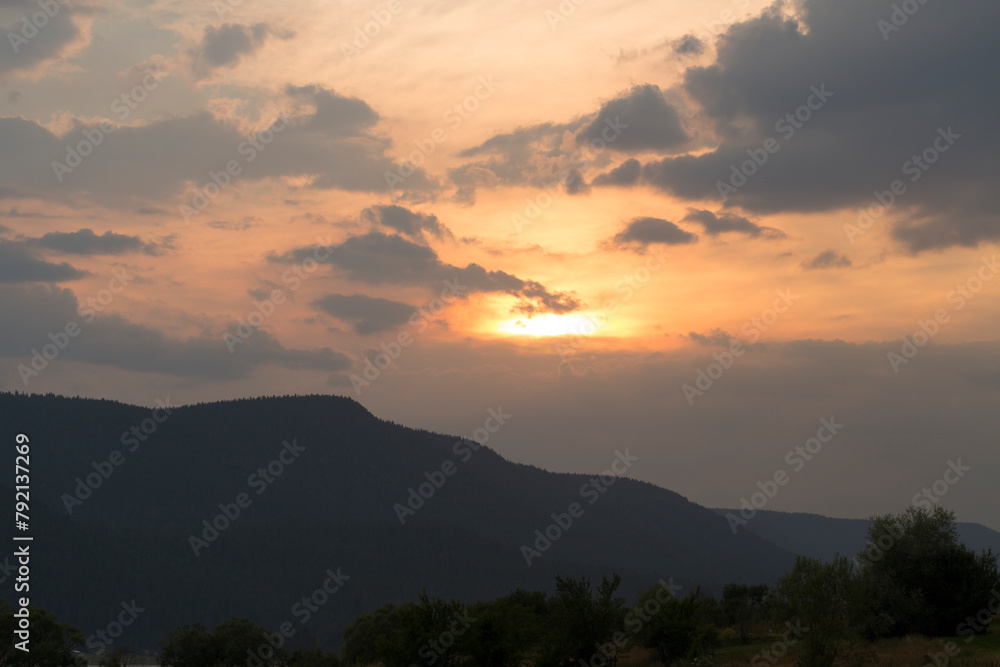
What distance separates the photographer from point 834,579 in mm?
44562

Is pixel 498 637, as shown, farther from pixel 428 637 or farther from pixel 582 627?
pixel 582 627

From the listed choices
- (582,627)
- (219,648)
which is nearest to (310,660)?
(219,648)

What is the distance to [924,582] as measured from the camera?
5228 cm

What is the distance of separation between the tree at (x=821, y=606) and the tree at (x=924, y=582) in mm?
6354

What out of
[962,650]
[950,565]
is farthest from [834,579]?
[950,565]

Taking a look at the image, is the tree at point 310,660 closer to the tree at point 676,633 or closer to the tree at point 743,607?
the tree at point 676,633

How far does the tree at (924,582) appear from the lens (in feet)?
168

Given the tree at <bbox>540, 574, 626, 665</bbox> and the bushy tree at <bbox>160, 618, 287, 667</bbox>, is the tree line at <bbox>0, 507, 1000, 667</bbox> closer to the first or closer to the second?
the tree at <bbox>540, 574, 626, 665</bbox>

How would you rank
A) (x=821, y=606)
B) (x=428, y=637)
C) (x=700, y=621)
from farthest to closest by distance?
(x=700, y=621) < (x=428, y=637) < (x=821, y=606)

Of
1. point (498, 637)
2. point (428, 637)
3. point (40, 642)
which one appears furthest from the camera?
point (40, 642)

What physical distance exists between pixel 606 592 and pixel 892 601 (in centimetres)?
1876

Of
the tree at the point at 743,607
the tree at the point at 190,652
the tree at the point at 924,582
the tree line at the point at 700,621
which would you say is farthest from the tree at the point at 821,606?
the tree at the point at 190,652

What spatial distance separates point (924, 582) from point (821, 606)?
1289 cm

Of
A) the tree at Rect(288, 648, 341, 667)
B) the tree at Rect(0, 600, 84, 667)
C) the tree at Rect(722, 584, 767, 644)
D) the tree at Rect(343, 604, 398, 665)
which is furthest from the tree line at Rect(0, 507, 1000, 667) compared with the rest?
the tree at Rect(0, 600, 84, 667)
